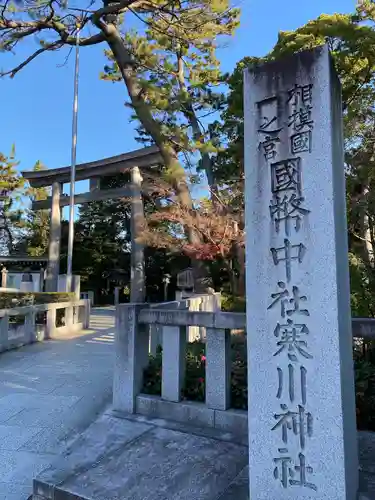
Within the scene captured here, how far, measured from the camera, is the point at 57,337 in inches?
333

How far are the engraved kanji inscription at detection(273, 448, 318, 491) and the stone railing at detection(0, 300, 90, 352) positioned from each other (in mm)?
5898

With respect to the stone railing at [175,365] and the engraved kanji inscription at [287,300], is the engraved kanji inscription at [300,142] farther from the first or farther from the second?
the stone railing at [175,365]

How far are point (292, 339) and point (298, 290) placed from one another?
0.26 metres

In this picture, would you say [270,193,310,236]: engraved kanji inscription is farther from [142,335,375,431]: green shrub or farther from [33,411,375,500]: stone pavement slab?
[142,335,375,431]: green shrub

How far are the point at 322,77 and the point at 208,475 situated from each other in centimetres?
253

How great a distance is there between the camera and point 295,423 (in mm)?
2033

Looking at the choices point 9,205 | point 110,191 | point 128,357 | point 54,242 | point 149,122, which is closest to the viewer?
point 128,357

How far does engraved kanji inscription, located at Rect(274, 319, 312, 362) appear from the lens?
2031 mm

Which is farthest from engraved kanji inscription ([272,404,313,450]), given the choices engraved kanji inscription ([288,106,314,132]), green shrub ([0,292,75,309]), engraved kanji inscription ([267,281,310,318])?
green shrub ([0,292,75,309])

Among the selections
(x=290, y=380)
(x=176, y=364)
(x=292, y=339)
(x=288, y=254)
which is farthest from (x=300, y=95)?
(x=176, y=364)

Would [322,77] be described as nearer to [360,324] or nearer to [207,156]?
[360,324]

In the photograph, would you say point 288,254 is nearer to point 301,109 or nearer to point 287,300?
point 287,300

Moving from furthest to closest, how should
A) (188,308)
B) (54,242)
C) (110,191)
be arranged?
(54,242) < (110,191) < (188,308)

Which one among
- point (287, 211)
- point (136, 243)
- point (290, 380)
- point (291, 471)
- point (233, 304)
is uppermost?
point (136, 243)
